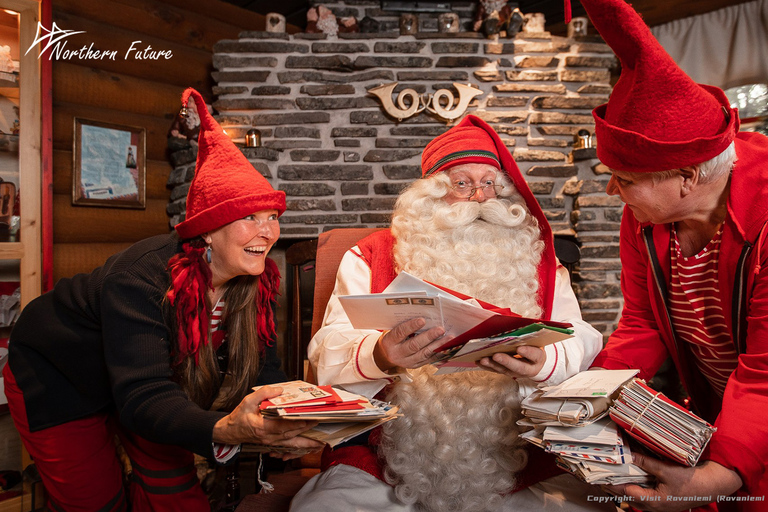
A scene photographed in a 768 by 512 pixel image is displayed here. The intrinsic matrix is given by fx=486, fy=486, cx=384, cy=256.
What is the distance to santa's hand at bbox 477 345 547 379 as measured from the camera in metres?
1.32

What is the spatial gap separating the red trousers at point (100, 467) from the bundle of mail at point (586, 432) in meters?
1.32

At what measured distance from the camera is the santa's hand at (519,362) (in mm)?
1315

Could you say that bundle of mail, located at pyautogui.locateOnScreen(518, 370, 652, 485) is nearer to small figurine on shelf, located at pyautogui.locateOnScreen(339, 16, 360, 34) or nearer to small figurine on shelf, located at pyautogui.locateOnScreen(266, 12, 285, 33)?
small figurine on shelf, located at pyautogui.locateOnScreen(339, 16, 360, 34)

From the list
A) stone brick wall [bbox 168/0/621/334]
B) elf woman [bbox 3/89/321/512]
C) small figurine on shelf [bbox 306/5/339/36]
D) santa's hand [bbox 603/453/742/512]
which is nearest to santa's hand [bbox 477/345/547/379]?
santa's hand [bbox 603/453/742/512]

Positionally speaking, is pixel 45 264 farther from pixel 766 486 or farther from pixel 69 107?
pixel 766 486

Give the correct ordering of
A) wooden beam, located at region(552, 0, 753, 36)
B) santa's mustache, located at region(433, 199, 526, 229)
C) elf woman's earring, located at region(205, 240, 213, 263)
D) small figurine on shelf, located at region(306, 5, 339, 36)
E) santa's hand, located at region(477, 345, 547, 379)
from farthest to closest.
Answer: wooden beam, located at region(552, 0, 753, 36) → small figurine on shelf, located at region(306, 5, 339, 36) → santa's mustache, located at region(433, 199, 526, 229) → elf woman's earring, located at region(205, 240, 213, 263) → santa's hand, located at region(477, 345, 547, 379)

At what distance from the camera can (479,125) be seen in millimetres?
1925

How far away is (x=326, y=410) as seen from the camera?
1.10 m

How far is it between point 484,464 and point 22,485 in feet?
7.98

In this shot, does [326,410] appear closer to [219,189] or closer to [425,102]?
[219,189]

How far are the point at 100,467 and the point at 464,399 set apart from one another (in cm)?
134

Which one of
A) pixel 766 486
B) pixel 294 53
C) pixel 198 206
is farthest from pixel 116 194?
pixel 766 486

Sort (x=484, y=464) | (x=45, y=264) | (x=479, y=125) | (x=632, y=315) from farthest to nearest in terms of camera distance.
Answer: (x=45, y=264) → (x=479, y=125) → (x=632, y=315) → (x=484, y=464)

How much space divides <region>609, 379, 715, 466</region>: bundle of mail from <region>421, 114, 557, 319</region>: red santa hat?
62cm
